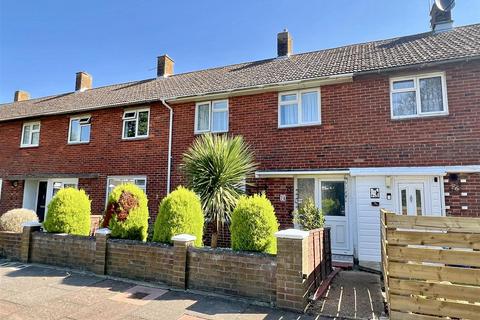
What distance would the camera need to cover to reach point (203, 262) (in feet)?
18.0

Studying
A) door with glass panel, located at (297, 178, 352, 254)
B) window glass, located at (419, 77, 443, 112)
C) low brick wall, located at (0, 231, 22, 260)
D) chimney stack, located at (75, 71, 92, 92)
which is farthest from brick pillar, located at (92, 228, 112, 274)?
chimney stack, located at (75, 71, 92, 92)

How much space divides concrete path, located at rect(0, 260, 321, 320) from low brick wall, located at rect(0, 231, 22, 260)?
165cm

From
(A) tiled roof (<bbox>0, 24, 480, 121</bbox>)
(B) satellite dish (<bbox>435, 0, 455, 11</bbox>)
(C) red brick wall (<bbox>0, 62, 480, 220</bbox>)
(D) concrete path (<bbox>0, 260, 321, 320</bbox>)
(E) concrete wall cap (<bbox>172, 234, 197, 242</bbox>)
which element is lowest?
(D) concrete path (<bbox>0, 260, 321, 320</bbox>)

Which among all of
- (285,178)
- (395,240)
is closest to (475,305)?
(395,240)

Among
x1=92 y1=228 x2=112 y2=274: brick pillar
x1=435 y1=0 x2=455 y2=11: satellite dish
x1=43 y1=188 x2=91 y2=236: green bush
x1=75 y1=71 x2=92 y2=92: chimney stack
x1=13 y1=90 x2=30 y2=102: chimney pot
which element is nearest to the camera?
x1=92 y1=228 x2=112 y2=274: brick pillar

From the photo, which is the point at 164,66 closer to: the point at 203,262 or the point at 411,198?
the point at 203,262

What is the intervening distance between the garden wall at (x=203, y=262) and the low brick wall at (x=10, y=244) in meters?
0.24

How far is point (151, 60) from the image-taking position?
1598 cm

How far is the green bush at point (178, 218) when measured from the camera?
6105mm

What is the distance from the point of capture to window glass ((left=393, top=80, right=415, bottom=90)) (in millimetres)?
8055

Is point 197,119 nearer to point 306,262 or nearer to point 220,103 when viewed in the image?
point 220,103

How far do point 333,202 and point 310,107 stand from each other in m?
3.02

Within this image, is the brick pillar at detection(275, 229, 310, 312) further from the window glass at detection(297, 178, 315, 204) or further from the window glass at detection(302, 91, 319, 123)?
the window glass at detection(302, 91, 319, 123)

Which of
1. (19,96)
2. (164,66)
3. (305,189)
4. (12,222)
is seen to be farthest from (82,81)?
(305,189)
